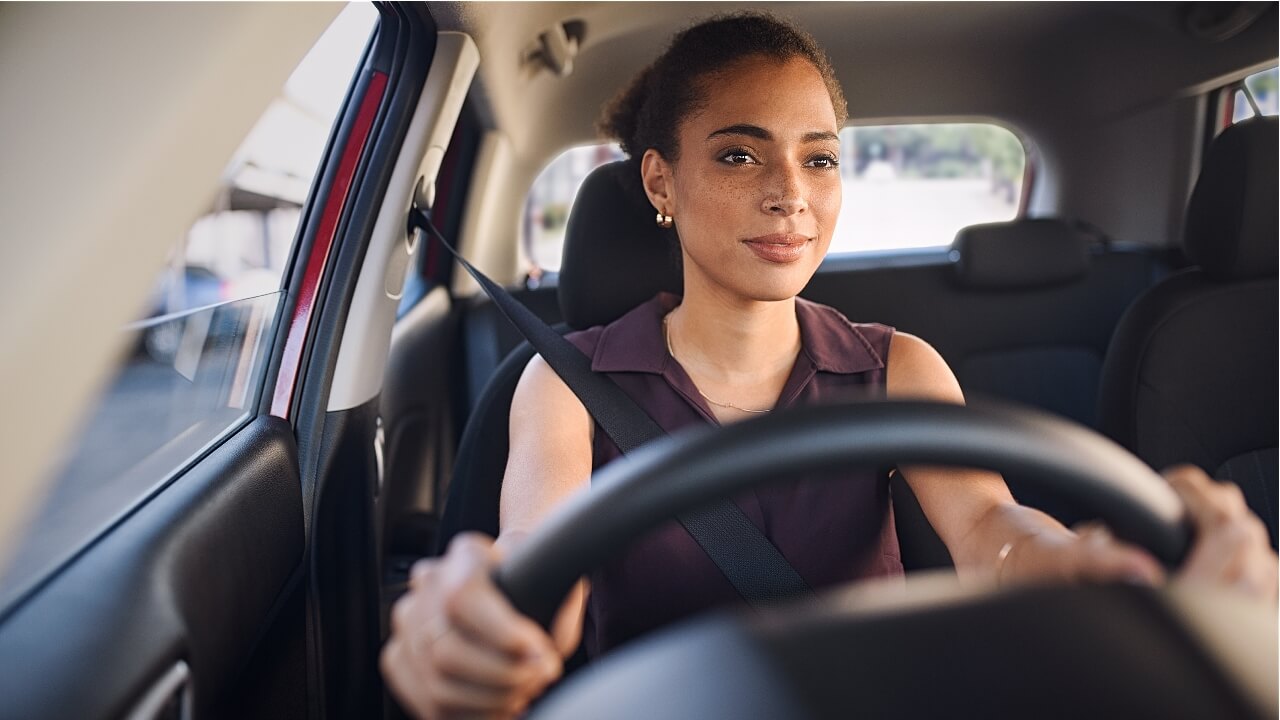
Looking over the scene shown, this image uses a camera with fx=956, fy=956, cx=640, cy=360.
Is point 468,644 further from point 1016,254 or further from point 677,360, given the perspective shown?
point 1016,254

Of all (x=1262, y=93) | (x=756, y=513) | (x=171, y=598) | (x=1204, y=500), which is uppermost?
(x=1262, y=93)

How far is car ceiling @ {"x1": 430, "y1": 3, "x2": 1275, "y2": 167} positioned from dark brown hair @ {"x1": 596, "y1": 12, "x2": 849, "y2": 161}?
462mm

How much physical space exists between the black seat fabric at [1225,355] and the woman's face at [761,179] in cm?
82

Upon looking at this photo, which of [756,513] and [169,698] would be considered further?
[756,513]

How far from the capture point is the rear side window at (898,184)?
2984mm

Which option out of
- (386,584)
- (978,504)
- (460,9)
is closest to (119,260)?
(978,504)

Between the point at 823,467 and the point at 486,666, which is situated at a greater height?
the point at 823,467

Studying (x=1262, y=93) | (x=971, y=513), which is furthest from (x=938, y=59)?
(x=971, y=513)

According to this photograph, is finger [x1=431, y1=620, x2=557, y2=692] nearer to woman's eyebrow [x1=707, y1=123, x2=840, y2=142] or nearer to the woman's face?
the woman's face

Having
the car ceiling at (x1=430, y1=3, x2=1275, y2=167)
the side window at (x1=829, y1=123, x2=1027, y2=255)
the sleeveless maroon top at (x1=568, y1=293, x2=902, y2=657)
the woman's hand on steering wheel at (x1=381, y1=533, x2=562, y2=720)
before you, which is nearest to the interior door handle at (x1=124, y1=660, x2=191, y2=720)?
the woman's hand on steering wheel at (x1=381, y1=533, x2=562, y2=720)

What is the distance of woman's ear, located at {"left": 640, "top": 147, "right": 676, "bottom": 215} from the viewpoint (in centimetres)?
143

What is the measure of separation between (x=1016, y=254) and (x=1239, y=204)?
0.80m

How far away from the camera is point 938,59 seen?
271 centimetres

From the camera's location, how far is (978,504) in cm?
114
